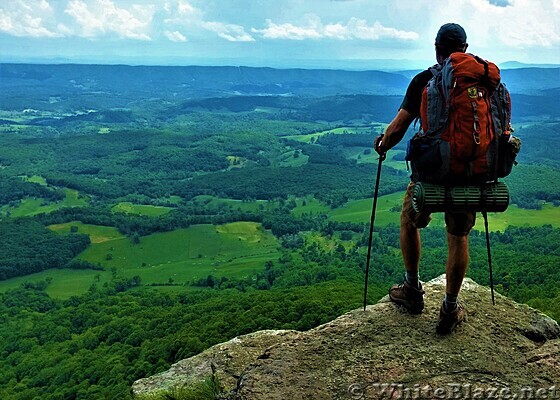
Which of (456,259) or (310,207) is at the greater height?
(456,259)

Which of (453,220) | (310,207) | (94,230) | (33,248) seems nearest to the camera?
(453,220)

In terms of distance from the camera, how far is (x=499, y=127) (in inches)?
246

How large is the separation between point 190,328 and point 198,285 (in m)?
43.9

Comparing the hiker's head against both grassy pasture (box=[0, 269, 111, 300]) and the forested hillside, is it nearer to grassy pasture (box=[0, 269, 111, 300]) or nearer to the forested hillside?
the forested hillside

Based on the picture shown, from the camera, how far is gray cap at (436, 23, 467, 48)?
6625mm

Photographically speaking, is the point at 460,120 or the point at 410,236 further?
the point at 410,236

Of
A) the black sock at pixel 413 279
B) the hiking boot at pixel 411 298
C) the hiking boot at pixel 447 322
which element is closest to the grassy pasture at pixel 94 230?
the hiking boot at pixel 411 298

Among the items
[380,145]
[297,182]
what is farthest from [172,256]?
[380,145]

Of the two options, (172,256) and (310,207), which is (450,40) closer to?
(172,256)

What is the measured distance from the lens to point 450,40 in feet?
21.8

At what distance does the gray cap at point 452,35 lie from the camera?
6.62m

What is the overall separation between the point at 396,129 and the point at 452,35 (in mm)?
1487

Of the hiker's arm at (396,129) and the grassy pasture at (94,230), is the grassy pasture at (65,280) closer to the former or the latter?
the grassy pasture at (94,230)

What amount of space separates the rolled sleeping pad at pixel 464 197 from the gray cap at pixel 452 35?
6.62ft
